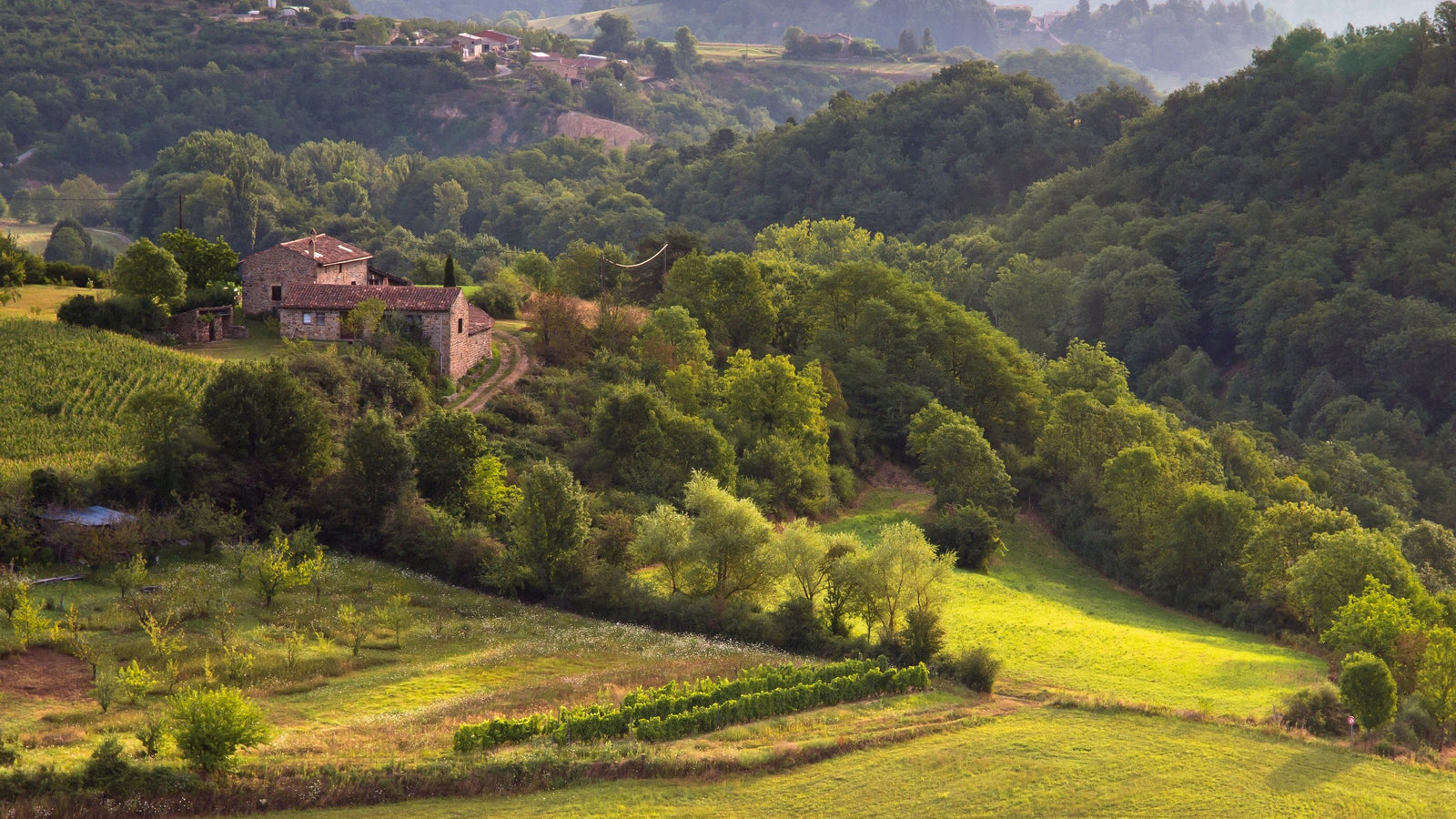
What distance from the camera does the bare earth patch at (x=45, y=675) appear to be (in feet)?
126

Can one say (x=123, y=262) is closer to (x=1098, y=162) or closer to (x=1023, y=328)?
(x=1023, y=328)

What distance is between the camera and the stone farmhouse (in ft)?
229

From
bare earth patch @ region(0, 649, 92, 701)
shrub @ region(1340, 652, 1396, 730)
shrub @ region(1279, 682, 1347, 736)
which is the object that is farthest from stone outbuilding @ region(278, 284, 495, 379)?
shrub @ region(1340, 652, 1396, 730)

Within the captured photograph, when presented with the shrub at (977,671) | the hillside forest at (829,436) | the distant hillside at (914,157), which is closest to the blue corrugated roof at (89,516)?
the hillside forest at (829,436)

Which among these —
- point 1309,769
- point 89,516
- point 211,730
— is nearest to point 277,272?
point 89,516

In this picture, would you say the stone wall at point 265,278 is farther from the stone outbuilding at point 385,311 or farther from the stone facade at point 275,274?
the stone outbuilding at point 385,311

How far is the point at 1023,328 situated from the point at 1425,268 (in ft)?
104

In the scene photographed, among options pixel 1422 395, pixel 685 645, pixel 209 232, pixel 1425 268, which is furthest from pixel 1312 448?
pixel 209 232

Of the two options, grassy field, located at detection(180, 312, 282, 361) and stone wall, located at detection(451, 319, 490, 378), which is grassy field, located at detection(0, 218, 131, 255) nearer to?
grassy field, located at detection(180, 312, 282, 361)

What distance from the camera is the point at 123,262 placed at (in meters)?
68.2

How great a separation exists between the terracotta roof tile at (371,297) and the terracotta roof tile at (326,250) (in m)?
3.68

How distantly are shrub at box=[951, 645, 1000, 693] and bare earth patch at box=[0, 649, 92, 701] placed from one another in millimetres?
27412

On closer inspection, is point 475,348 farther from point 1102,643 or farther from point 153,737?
point 153,737

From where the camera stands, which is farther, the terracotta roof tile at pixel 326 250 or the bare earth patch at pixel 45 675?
the terracotta roof tile at pixel 326 250
